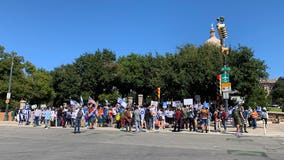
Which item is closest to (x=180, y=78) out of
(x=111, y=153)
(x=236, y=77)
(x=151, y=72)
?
(x=236, y=77)

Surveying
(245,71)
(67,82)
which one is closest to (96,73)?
(67,82)

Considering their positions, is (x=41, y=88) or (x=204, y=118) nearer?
(x=204, y=118)

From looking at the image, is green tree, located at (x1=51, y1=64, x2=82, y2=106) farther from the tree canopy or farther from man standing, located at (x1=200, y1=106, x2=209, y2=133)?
man standing, located at (x1=200, y1=106, x2=209, y2=133)

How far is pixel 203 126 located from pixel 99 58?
147 ft

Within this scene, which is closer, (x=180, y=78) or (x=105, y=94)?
(x=180, y=78)

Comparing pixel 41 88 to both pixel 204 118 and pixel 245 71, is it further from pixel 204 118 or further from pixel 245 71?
pixel 204 118

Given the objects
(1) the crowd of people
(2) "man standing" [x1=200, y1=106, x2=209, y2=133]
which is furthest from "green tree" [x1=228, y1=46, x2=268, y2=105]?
(2) "man standing" [x1=200, y1=106, x2=209, y2=133]

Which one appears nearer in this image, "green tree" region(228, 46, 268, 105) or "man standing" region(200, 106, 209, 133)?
"man standing" region(200, 106, 209, 133)

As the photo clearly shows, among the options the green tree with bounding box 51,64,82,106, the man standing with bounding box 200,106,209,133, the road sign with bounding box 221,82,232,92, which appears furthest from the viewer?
the green tree with bounding box 51,64,82,106

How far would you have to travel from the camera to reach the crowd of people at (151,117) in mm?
21062

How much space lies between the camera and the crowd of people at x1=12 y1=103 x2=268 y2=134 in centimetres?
2106

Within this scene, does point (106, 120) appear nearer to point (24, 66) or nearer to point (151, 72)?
point (151, 72)

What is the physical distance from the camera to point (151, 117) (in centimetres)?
2280

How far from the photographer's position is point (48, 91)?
69.5m
